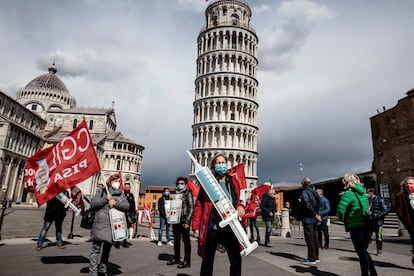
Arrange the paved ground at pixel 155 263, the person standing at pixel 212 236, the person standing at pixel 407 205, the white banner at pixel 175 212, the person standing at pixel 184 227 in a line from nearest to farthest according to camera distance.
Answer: the person standing at pixel 212 236
the person standing at pixel 407 205
the paved ground at pixel 155 263
the person standing at pixel 184 227
the white banner at pixel 175 212

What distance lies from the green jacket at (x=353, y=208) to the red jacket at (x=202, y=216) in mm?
2226

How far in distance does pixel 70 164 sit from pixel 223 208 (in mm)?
4532

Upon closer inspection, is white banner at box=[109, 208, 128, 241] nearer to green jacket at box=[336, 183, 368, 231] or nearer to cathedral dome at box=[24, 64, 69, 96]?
green jacket at box=[336, 183, 368, 231]

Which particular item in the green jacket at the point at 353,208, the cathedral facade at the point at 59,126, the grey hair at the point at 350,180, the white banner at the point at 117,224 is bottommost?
the white banner at the point at 117,224

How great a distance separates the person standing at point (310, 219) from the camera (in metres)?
6.55

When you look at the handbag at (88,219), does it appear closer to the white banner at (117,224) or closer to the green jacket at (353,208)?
the white banner at (117,224)

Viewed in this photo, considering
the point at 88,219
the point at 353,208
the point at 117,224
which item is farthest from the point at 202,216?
the point at 353,208

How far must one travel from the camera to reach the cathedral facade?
52.4m

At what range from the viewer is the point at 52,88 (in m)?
74.2

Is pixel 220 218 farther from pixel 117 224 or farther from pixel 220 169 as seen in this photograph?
pixel 117 224

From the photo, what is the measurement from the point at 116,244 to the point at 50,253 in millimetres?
2132

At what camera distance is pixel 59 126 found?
67.2 meters

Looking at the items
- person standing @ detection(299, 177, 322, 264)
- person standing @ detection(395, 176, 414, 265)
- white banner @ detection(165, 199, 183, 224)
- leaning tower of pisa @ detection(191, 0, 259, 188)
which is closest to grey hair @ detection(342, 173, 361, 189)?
person standing @ detection(395, 176, 414, 265)

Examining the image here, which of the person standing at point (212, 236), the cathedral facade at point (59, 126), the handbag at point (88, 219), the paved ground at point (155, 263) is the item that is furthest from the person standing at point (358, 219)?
the cathedral facade at point (59, 126)
